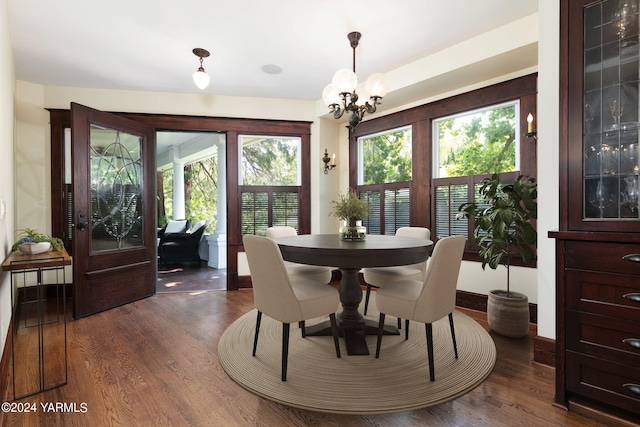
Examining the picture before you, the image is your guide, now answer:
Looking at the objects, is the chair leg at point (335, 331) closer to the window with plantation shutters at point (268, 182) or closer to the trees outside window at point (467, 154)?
the trees outside window at point (467, 154)

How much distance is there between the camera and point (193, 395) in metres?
1.87

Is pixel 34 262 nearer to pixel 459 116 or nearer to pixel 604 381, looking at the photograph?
pixel 604 381

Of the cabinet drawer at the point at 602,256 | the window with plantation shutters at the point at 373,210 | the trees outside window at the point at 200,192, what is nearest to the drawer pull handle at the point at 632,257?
the cabinet drawer at the point at 602,256

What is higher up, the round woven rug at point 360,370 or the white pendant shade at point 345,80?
the white pendant shade at point 345,80

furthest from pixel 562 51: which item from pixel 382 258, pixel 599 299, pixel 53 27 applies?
pixel 53 27

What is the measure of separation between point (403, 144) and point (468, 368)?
9.52 feet

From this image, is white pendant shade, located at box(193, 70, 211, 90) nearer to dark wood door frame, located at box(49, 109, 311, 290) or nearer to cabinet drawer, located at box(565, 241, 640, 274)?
dark wood door frame, located at box(49, 109, 311, 290)

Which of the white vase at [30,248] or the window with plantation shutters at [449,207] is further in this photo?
the window with plantation shutters at [449,207]

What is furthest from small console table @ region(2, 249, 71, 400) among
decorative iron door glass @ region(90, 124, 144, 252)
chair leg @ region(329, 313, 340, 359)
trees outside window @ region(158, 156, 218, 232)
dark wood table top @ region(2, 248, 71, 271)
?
trees outside window @ region(158, 156, 218, 232)

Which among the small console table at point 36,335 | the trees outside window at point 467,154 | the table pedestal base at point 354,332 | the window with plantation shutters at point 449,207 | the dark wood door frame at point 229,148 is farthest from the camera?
the dark wood door frame at point 229,148

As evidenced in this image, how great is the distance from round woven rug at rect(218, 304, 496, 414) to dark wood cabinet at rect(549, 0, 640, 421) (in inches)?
23.4

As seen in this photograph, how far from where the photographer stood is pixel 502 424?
1.60m

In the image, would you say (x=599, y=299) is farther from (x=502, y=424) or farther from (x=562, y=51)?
(x=562, y=51)

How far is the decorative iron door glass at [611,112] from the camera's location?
1637 mm
